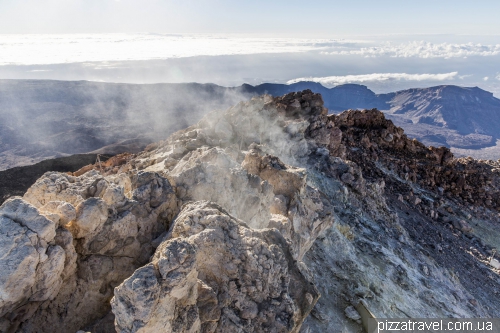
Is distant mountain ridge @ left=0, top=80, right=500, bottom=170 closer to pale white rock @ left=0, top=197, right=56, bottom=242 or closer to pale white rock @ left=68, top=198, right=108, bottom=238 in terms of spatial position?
pale white rock @ left=68, top=198, right=108, bottom=238

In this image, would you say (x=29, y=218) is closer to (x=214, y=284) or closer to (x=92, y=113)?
(x=214, y=284)

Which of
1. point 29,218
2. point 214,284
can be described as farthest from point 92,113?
point 214,284

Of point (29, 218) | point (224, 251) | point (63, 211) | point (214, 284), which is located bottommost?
point (214, 284)

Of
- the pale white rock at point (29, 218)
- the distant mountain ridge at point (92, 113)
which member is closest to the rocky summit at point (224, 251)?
the pale white rock at point (29, 218)

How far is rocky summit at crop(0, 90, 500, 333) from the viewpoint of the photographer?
5.20 metres

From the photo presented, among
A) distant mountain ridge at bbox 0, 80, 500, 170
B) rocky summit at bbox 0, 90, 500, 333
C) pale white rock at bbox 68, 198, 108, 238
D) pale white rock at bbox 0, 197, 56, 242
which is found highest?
pale white rock at bbox 0, 197, 56, 242

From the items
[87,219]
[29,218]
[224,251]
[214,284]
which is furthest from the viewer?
[87,219]

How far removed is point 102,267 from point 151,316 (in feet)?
7.67

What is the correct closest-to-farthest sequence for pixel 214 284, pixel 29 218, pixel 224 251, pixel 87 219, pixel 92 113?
1. pixel 29 218
2. pixel 214 284
3. pixel 224 251
4. pixel 87 219
5. pixel 92 113

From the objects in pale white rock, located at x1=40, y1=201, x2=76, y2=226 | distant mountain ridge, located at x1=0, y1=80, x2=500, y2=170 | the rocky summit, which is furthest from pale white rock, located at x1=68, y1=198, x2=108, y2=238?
distant mountain ridge, located at x1=0, y1=80, x2=500, y2=170

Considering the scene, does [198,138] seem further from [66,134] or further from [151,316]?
[66,134]

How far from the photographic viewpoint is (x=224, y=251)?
19.9ft

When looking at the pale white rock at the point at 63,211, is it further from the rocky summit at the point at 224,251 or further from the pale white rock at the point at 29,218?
the pale white rock at the point at 29,218

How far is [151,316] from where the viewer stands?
182 inches
